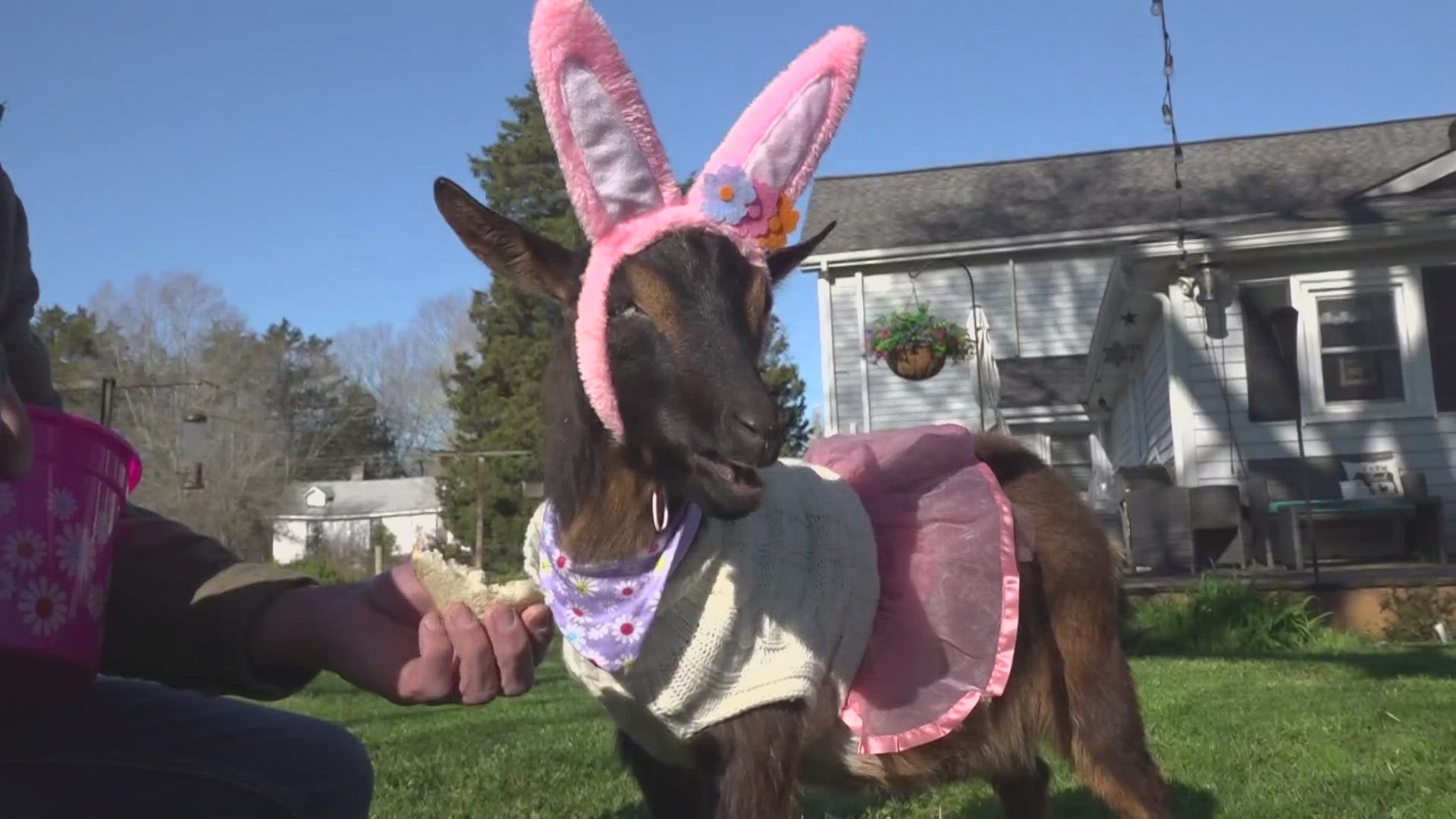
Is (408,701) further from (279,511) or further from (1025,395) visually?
(279,511)

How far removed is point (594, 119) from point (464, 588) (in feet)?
4.63

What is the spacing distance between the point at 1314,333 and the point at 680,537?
11868 mm

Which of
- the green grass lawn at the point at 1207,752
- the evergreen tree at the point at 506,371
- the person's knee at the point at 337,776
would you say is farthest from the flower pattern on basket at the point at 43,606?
Answer: the evergreen tree at the point at 506,371

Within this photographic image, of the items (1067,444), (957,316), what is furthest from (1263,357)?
(1067,444)

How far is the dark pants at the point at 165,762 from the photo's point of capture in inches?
63.1

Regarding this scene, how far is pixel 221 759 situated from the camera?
5.57 ft

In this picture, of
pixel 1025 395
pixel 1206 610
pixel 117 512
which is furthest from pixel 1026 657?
pixel 1025 395

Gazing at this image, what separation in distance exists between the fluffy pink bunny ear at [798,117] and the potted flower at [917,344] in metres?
10.2

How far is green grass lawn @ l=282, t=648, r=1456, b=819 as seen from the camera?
15.1ft

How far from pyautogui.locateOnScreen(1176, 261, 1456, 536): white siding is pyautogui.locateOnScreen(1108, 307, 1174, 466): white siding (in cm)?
40

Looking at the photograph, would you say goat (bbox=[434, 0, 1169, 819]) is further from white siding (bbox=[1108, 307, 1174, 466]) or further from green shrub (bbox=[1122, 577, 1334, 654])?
white siding (bbox=[1108, 307, 1174, 466])

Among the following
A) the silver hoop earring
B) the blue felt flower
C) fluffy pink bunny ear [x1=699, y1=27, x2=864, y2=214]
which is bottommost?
the silver hoop earring

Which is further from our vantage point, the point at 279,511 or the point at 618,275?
the point at 279,511

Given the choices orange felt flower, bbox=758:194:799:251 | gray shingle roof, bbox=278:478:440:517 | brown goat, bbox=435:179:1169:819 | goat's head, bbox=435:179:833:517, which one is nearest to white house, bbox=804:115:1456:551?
brown goat, bbox=435:179:1169:819
